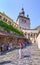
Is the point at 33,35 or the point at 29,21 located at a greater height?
the point at 29,21

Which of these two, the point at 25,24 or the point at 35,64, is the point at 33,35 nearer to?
the point at 25,24

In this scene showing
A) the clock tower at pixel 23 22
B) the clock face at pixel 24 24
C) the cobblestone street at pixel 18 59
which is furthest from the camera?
the clock face at pixel 24 24

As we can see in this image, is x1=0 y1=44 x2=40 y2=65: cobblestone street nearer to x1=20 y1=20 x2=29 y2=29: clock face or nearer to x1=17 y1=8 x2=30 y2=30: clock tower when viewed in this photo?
x1=17 y1=8 x2=30 y2=30: clock tower

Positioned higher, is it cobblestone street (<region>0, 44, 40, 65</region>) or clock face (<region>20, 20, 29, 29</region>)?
clock face (<region>20, 20, 29, 29</region>)

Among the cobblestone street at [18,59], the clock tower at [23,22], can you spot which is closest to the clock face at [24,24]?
the clock tower at [23,22]

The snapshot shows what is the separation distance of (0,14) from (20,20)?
30966mm

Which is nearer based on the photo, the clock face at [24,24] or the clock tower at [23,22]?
the clock tower at [23,22]

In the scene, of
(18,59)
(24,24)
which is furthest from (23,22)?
(18,59)

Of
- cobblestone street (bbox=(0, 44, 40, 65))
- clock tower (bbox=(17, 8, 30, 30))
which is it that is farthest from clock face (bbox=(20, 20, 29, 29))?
cobblestone street (bbox=(0, 44, 40, 65))

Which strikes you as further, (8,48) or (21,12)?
(21,12)

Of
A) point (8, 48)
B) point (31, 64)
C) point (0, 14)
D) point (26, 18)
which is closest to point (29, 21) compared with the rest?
point (26, 18)

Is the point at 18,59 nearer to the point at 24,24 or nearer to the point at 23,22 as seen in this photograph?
the point at 23,22

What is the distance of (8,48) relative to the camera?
77.6ft

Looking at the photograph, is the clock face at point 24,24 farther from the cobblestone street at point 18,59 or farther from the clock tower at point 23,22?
the cobblestone street at point 18,59
